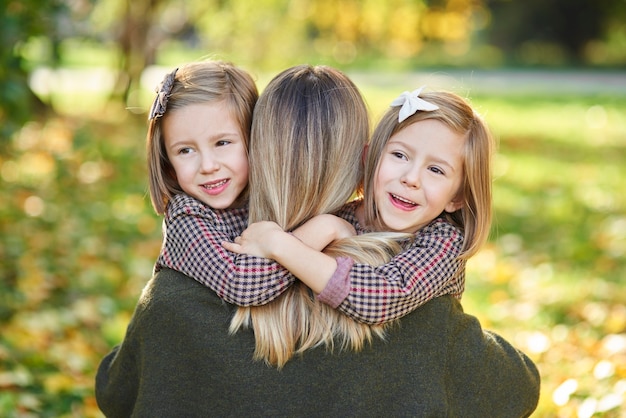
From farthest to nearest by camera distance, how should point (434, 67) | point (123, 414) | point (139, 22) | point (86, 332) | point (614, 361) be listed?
point (434, 67)
point (139, 22)
point (86, 332)
point (614, 361)
point (123, 414)

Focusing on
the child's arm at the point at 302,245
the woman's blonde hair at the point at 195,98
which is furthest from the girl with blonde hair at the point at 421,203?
the woman's blonde hair at the point at 195,98

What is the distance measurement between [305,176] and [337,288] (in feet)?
1.12

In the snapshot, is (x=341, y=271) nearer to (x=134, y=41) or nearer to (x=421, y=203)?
(x=421, y=203)

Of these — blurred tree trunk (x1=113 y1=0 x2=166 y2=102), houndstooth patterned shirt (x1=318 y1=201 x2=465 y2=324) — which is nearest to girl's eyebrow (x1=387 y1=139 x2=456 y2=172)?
houndstooth patterned shirt (x1=318 y1=201 x2=465 y2=324)

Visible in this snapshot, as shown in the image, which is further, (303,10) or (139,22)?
(303,10)

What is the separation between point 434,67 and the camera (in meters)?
24.6

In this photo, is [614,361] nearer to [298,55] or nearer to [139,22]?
[139,22]

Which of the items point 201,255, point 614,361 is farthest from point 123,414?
point 614,361

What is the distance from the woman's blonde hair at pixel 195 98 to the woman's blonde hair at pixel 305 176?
14cm

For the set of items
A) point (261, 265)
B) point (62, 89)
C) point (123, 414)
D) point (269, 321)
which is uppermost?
point (261, 265)

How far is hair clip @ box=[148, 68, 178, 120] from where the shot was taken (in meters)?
2.51

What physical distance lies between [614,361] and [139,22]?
31.0ft

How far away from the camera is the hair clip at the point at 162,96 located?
2510mm

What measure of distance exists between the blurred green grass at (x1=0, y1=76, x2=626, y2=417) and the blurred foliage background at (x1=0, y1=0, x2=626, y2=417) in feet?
0.05
